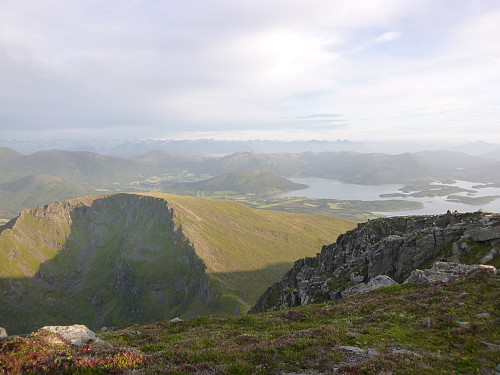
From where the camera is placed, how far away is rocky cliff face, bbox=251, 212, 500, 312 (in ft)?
139

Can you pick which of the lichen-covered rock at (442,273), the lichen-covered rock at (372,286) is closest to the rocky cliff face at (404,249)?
the lichen-covered rock at (372,286)

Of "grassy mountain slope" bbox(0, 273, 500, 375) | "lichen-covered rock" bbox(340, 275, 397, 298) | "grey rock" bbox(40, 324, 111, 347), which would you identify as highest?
"grassy mountain slope" bbox(0, 273, 500, 375)

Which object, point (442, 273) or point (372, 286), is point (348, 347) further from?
point (372, 286)

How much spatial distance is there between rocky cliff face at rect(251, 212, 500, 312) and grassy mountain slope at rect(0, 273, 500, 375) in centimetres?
1633

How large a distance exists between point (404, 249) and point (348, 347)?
133 ft

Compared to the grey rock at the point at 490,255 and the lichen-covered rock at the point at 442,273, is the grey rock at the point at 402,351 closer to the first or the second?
the lichen-covered rock at the point at 442,273

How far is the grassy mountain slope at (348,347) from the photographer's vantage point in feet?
50.8

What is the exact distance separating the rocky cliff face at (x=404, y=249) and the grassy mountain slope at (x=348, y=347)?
1633 cm

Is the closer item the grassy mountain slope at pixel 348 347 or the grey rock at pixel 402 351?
the grassy mountain slope at pixel 348 347

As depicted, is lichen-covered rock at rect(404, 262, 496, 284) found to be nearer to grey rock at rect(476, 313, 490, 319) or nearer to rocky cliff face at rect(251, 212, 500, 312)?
rocky cliff face at rect(251, 212, 500, 312)

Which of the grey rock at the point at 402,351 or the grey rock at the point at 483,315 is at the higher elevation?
the grey rock at the point at 483,315

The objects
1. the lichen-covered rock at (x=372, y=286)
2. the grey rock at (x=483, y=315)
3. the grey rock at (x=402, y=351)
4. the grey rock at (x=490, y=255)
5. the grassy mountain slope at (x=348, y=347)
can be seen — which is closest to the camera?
the grassy mountain slope at (x=348, y=347)

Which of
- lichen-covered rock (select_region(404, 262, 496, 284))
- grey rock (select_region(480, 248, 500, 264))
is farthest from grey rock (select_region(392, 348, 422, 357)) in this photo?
grey rock (select_region(480, 248, 500, 264))

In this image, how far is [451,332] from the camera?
20359mm
